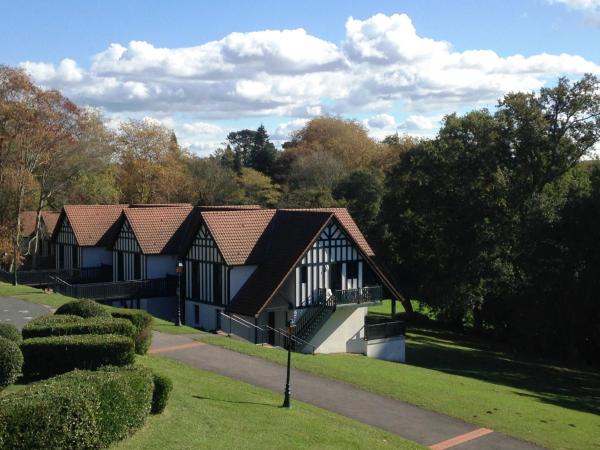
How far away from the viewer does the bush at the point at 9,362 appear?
1410cm

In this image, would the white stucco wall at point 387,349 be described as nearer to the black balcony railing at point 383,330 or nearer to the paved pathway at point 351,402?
the black balcony railing at point 383,330

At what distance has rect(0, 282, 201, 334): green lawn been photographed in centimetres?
2809

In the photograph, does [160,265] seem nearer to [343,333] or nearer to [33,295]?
[33,295]

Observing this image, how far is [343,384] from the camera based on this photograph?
73.5ft

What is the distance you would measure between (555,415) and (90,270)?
2878 centimetres

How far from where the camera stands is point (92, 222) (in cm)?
4397

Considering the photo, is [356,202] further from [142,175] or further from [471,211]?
[142,175]

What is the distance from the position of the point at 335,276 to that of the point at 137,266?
12.0 m

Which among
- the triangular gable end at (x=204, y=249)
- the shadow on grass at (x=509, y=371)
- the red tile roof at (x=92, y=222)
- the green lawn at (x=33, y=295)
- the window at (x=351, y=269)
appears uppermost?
the red tile roof at (x=92, y=222)

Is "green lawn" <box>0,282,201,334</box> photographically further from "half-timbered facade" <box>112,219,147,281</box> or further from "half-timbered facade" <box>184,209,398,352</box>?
"half-timbered facade" <box>112,219,147,281</box>

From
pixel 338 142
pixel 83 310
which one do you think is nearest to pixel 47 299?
pixel 83 310

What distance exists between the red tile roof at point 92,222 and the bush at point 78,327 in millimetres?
25403

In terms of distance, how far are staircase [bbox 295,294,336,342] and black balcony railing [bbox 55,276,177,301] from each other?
909 cm

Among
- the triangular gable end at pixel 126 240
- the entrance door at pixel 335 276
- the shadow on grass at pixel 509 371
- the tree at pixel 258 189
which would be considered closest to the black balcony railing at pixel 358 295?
the entrance door at pixel 335 276
